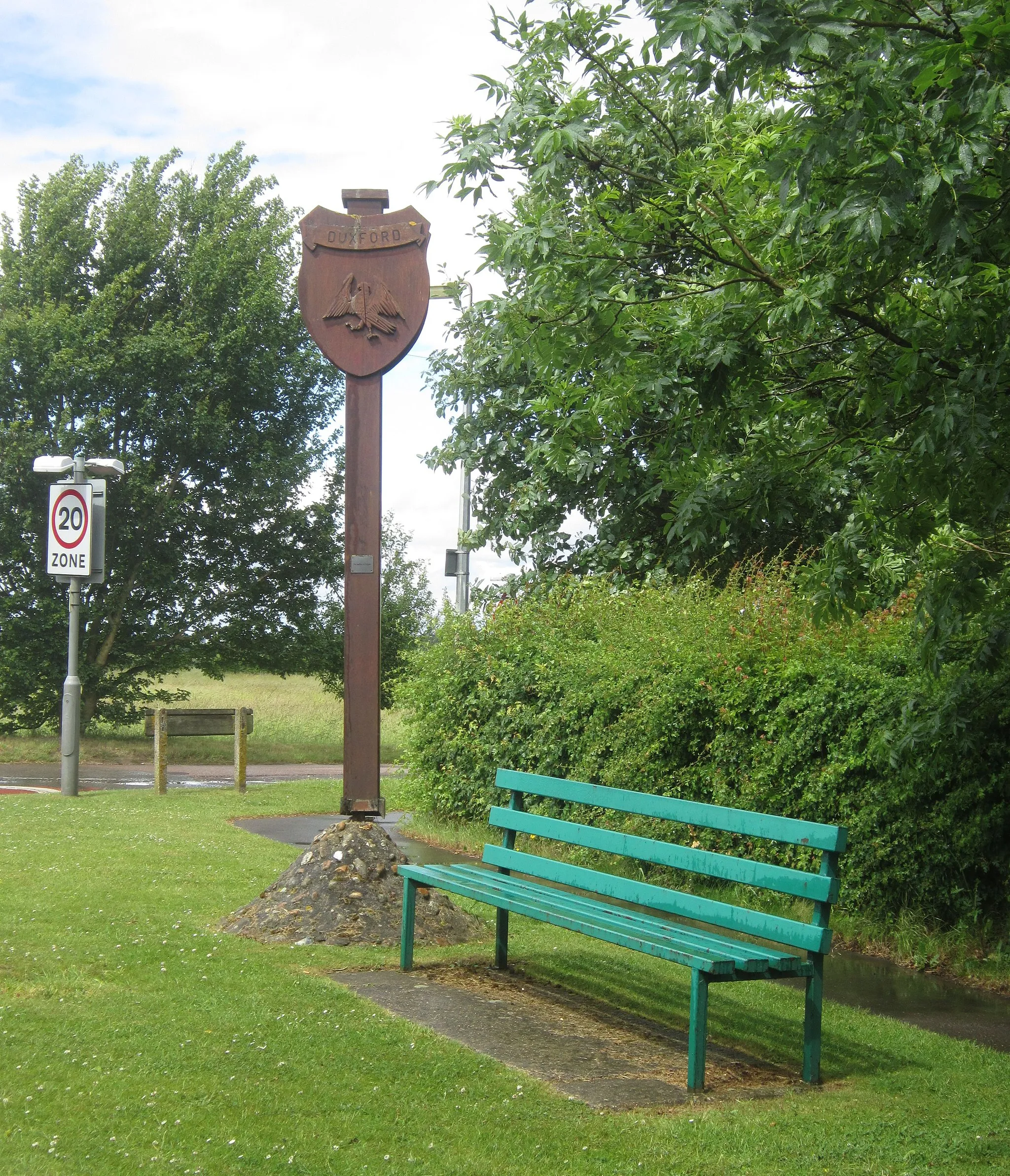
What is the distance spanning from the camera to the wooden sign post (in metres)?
7.83

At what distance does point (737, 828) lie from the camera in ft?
17.3

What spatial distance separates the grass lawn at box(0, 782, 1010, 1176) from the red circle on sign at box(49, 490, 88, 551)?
29.2ft

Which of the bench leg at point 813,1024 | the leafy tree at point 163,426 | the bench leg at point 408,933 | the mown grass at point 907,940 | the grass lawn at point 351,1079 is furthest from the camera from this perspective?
the leafy tree at point 163,426

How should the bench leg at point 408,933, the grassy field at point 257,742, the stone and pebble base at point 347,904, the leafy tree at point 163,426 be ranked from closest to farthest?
the bench leg at point 408,933, the stone and pebble base at point 347,904, the grassy field at point 257,742, the leafy tree at point 163,426

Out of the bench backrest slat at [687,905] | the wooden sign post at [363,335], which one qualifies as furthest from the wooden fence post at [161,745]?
the bench backrest slat at [687,905]

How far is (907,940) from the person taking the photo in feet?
24.3

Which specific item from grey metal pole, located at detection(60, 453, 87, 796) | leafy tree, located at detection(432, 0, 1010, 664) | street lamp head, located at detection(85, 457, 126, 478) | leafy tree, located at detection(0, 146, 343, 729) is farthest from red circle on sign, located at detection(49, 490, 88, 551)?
leafy tree, located at detection(432, 0, 1010, 664)

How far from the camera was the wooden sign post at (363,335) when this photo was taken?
7.83 metres

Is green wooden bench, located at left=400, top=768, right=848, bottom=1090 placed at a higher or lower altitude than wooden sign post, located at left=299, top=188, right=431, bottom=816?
lower

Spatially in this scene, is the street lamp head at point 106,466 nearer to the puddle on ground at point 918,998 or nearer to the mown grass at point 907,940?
the mown grass at point 907,940

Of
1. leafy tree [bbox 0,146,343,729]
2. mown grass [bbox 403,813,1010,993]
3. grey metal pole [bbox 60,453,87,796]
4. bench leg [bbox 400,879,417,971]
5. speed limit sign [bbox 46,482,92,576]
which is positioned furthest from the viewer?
leafy tree [bbox 0,146,343,729]

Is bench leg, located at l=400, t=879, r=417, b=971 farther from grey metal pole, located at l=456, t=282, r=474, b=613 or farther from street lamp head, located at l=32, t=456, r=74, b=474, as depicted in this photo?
grey metal pole, located at l=456, t=282, r=474, b=613

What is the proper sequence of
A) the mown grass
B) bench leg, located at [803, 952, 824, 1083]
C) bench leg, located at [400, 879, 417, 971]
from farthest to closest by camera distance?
the mown grass, bench leg, located at [400, 879, 417, 971], bench leg, located at [803, 952, 824, 1083]

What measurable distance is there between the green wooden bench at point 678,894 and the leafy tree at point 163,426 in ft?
62.0
